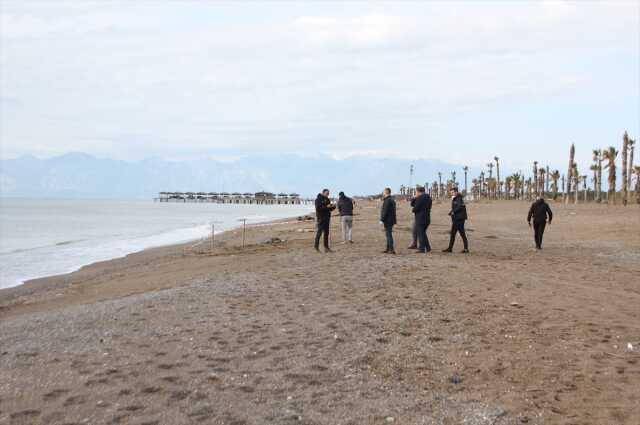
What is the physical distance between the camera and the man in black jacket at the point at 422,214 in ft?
52.1

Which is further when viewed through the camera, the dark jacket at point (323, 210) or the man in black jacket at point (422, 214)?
the dark jacket at point (323, 210)

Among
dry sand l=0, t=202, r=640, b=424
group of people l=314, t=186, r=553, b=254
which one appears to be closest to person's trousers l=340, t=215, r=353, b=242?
group of people l=314, t=186, r=553, b=254

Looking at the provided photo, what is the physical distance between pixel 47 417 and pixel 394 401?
3.22 meters

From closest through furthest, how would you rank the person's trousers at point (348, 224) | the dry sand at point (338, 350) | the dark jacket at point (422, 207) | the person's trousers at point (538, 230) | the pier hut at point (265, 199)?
1. the dry sand at point (338, 350)
2. the dark jacket at point (422, 207)
3. the person's trousers at point (538, 230)
4. the person's trousers at point (348, 224)
5. the pier hut at point (265, 199)

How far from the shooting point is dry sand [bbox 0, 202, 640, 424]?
5.49 m

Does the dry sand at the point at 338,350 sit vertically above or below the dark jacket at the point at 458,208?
below

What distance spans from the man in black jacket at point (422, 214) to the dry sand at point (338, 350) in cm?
318

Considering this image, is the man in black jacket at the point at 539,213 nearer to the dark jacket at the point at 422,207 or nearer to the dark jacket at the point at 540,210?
the dark jacket at the point at 540,210

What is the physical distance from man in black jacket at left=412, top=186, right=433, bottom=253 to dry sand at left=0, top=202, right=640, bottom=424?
3.18 meters

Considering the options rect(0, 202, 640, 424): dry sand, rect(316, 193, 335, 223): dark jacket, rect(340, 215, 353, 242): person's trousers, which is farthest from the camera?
rect(340, 215, 353, 242): person's trousers

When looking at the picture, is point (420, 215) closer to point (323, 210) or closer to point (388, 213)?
point (388, 213)

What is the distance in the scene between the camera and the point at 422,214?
16.1 metres

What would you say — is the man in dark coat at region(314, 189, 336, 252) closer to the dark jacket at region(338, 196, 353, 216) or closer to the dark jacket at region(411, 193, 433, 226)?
the dark jacket at region(338, 196, 353, 216)

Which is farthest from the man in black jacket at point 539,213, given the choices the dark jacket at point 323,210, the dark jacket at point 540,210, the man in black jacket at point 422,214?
the dark jacket at point 323,210
